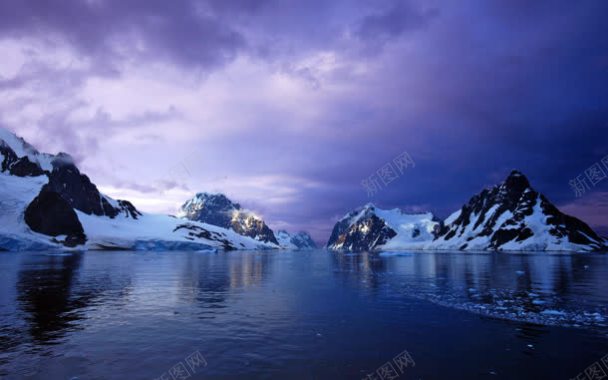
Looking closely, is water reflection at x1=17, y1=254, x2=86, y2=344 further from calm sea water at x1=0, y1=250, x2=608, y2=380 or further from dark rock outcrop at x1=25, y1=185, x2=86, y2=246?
dark rock outcrop at x1=25, y1=185, x2=86, y2=246

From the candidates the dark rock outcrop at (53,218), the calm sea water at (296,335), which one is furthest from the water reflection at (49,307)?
the dark rock outcrop at (53,218)

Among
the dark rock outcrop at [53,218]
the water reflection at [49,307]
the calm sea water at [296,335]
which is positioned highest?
the dark rock outcrop at [53,218]

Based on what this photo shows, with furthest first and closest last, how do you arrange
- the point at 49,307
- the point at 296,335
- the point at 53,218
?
the point at 53,218 < the point at 49,307 < the point at 296,335

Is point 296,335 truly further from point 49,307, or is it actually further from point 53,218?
point 53,218

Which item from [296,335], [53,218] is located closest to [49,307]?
[296,335]

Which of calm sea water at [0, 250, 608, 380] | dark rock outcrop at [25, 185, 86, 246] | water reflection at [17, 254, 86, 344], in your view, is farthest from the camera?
dark rock outcrop at [25, 185, 86, 246]

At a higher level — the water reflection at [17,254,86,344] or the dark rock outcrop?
the dark rock outcrop

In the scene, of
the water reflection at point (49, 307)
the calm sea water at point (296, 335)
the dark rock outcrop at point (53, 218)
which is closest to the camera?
the calm sea water at point (296, 335)

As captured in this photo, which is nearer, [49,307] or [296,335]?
[296,335]

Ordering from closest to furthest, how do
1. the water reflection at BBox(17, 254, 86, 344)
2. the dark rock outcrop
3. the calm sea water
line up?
1. the calm sea water
2. the water reflection at BBox(17, 254, 86, 344)
3. the dark rock outcrop

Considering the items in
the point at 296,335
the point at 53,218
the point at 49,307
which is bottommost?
the point at 296,335

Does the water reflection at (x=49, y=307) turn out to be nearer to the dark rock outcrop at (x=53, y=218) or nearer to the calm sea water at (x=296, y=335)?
the calm sea water at (x=296, y=335)

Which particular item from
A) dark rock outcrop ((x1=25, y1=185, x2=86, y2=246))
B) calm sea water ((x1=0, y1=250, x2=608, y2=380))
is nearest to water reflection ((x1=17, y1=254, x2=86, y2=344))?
calm sea water ((x1=0, y1=250, x2=608, y2=380))

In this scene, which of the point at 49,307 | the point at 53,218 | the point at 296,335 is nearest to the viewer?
the point at 296,335
